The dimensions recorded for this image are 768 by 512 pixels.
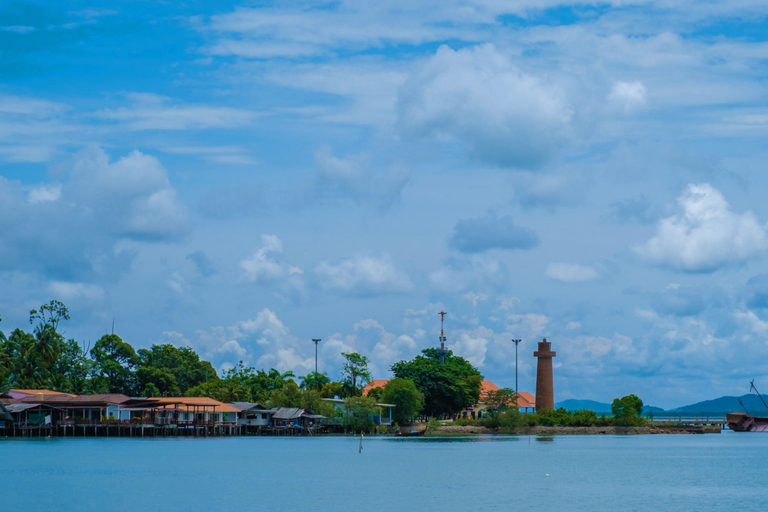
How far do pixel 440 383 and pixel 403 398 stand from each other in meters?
9.32

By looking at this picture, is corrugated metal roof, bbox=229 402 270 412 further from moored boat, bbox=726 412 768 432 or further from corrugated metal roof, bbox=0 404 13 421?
moored boat, bbox=726 412 768 432

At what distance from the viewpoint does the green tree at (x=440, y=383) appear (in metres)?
130

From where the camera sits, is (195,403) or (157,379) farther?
(157,379)

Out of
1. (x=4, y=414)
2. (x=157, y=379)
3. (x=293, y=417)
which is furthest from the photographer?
(x=157, y=379)

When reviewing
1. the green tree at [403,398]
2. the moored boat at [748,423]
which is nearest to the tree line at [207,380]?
the green tree at [403,398]

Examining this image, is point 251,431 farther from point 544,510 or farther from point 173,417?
point 544,510

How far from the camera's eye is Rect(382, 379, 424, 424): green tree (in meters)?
123

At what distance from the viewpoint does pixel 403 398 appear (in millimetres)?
123125

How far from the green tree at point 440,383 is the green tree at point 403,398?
16.5 ft

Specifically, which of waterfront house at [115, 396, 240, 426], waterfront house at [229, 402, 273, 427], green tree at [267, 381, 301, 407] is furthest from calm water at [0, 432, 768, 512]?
green tree at [267, 381, 301, 407]

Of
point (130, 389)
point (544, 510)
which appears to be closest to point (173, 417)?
point (130, 389)

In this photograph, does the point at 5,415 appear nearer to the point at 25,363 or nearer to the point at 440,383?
the point at 25,363

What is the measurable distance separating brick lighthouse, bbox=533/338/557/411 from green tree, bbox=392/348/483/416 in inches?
409

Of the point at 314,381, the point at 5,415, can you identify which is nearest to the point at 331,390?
the point at 314,381
